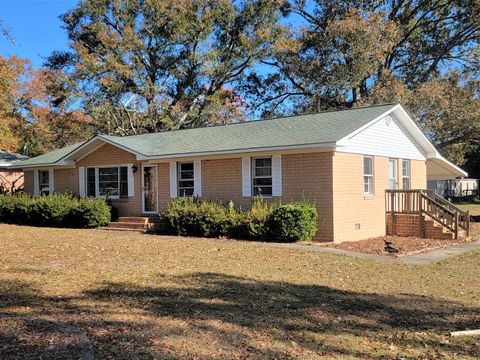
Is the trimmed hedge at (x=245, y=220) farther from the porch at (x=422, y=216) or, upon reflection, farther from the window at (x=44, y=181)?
the window at (x=44, y=181)

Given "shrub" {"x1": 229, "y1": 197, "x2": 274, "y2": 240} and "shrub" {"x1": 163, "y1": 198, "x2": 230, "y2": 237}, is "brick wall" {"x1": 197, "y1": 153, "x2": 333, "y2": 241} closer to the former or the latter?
"shrub" {"x1": 163, "y1": 198, "x2": 230, "y2": 237}

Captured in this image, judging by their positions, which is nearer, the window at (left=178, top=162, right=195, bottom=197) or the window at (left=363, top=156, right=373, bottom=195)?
the window at (left=363, top=156, right=373, bottom=195)

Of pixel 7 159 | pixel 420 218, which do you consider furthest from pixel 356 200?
pixel 7 159

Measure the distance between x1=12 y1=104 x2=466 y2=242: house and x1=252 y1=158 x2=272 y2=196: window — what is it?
0.03m

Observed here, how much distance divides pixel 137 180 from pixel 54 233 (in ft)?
14.3

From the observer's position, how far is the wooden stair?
1825 centimetres

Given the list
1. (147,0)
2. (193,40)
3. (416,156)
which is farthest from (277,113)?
(416,156)

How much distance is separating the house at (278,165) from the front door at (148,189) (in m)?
0.04

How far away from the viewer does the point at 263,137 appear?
687 inches

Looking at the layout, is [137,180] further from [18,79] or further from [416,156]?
[18,79]

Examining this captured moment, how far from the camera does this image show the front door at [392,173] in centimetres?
1888

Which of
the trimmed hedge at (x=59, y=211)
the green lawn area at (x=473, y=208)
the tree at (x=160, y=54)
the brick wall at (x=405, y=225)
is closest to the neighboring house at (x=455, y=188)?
the green lawn area at (x=473, y=208)

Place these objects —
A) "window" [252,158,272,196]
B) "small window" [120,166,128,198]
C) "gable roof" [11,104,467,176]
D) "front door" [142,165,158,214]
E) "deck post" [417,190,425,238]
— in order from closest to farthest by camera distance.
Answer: "gable roof" [11,104,467,176], "window" [252,158,272,196], "deck post" [417,190,425,238], "front door" [142,165,158,214], "small window" [120,166,128,198]

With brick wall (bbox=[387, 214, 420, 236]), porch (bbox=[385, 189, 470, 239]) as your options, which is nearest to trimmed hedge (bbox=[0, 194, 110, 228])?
brick wall (bbox=[387, 214, 420, 236])
